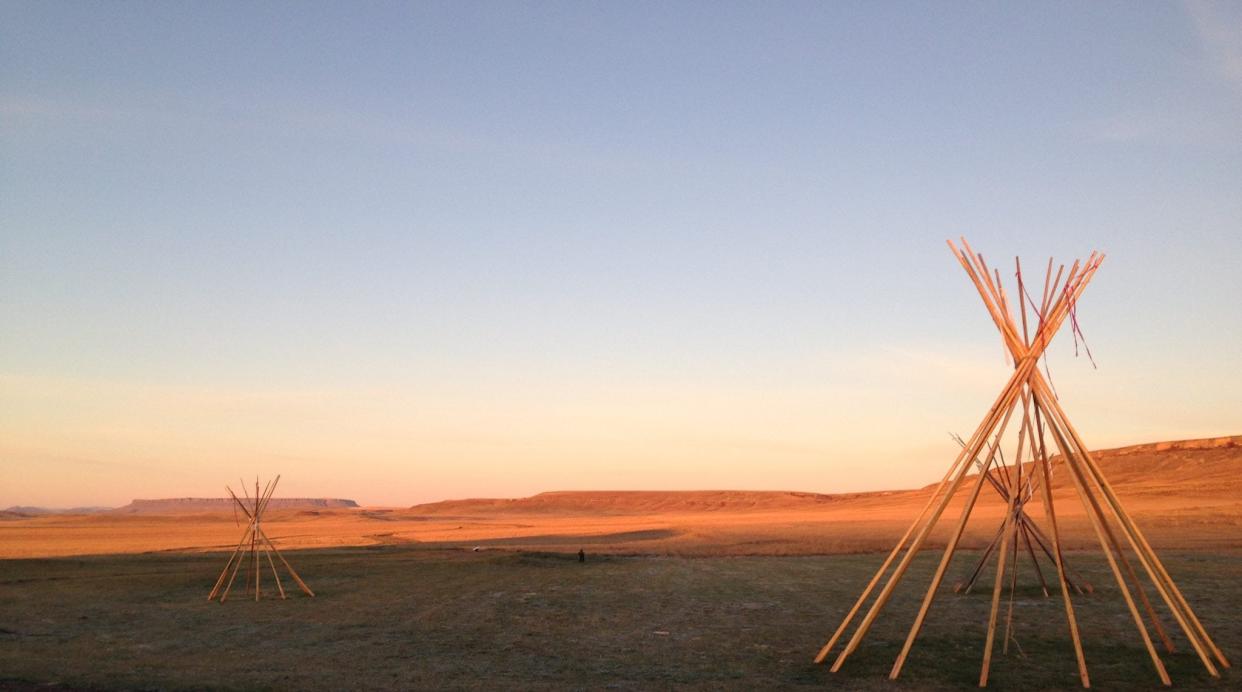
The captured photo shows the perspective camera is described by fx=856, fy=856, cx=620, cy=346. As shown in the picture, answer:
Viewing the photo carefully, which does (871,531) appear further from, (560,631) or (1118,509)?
(1118,509)

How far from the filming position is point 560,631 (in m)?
10.5

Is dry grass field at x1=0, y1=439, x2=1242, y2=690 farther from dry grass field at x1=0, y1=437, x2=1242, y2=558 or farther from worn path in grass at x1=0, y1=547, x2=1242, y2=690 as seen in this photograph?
dry grass field at x1=0, y1=437, x2=1242, y2=558

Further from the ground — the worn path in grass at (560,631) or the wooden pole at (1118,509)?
the wooden pole at (1118,509)

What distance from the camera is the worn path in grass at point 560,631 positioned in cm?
775

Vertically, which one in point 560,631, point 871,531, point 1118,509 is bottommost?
point 871,531

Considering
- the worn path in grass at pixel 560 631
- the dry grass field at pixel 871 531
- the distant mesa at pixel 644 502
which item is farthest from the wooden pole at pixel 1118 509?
the distant mesa at pixel 644 502

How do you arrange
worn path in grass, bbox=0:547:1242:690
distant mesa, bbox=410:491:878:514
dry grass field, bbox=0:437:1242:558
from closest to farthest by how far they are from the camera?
worn path in grass, bbox=0:547:1242:690
dry grass field, bbox=0:437:1242:558
distant mesa, bbox=410:491:878:514

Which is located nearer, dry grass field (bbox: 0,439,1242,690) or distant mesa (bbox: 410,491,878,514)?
dry grass field (bbox: 0,439,1242,690)

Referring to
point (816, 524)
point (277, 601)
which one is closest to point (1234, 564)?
point (277, 601)

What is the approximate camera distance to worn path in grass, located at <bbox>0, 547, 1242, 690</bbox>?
25.4 ft

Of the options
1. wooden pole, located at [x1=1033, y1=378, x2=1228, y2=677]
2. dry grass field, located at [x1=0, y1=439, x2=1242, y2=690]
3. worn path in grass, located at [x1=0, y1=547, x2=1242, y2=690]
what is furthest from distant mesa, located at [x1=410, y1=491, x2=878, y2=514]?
wooden pole, located at [x1=1033, y1=378, x2=1228, y2=677]

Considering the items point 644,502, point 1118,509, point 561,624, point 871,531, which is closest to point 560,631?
point 561,624

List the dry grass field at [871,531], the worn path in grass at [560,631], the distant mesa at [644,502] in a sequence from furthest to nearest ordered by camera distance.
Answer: the distant mesa at [644,502] → the dry grass field at [871,531] → the worn path in grass at [560,631]

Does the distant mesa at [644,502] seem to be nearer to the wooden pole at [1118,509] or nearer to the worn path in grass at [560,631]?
the worn path in grass at [560,631]
